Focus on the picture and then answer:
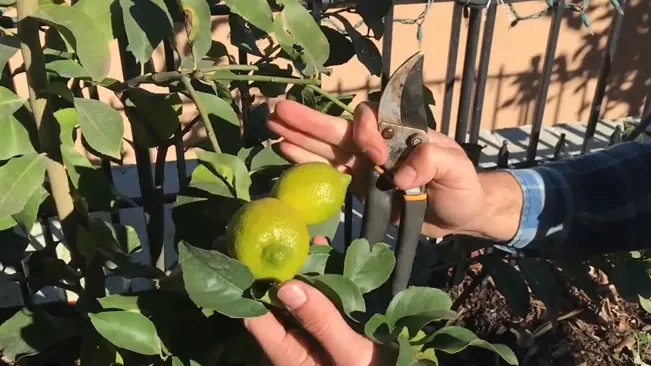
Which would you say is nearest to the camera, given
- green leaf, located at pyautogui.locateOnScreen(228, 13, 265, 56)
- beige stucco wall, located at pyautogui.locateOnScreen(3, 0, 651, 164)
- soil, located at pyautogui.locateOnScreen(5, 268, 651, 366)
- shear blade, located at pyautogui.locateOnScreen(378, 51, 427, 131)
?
shear blade, located at pyautogui.locateOnScreen(378, 51, 427, 131)

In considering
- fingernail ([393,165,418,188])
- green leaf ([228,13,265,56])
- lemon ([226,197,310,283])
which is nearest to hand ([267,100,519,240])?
fingernail ([393,165,418,188])

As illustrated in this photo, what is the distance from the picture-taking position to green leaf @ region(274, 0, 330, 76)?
88 centimetres

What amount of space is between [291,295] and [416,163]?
0.30 m

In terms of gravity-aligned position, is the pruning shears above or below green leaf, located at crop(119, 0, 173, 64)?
below

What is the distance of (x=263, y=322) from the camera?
28.1 inches

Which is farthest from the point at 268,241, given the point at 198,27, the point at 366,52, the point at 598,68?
the point at 598,68

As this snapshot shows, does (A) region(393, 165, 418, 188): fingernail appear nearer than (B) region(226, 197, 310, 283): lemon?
No

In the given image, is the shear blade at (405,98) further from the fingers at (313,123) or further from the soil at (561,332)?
the soil at (561,332)

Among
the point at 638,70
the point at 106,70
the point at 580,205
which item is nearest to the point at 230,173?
the point at 106,70

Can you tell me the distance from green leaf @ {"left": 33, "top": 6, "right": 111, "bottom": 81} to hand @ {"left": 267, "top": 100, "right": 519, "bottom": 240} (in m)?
0.25

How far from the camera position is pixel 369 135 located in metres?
0.87

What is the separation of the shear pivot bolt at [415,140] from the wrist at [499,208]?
274mm

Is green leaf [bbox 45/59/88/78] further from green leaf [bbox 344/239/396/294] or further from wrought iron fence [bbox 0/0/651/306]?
green leaf [bbox 344/239/396/294]

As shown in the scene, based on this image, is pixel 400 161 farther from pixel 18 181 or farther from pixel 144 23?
pixel 18 181
